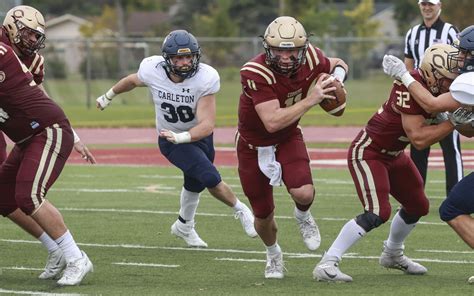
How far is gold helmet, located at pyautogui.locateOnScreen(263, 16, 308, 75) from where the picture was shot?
7.32m

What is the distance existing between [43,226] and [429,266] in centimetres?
281

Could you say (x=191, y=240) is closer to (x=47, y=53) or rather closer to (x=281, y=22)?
(x=281, y=22)

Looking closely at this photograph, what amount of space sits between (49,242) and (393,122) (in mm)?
2556

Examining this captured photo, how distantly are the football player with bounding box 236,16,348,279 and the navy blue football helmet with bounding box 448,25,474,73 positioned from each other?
794 millimetres

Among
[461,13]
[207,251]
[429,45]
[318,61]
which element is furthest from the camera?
[461,13]

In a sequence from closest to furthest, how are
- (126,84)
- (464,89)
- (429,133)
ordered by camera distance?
(464,89)
(429,133)
(126,84)

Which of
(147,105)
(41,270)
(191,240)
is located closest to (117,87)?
(191,240)

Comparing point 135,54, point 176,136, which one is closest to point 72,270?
point 176,136

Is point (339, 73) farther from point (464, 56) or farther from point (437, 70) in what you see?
point (464, 56)

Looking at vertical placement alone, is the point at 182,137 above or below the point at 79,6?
above

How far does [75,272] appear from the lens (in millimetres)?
7461

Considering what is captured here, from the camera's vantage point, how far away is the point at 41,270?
26.7 feet

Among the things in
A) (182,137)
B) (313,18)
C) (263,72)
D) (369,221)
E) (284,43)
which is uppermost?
(284,43)

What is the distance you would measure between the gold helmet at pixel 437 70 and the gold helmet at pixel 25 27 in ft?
8.89
